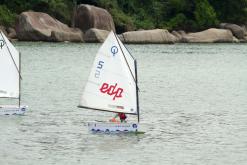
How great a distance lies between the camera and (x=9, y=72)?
48.8m

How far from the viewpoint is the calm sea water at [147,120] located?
1470 inches

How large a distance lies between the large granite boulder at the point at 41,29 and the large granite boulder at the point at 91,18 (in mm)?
1923

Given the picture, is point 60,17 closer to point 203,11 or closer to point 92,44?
point 92,44

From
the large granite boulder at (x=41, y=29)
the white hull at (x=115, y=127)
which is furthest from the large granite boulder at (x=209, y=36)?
the white hull at (x=115, y=127)

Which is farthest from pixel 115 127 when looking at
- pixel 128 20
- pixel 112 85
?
pixel 128 20

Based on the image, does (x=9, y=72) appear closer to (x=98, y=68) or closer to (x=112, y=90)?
(x=98, y=68)

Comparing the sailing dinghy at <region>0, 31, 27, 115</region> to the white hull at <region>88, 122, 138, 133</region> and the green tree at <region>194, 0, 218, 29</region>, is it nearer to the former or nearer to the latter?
the white hull at <region>88, 122, 138, 133</region>

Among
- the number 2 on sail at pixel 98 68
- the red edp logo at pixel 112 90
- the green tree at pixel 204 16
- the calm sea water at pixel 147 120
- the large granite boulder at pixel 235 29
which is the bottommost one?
the calm sea water at pixel 147 120

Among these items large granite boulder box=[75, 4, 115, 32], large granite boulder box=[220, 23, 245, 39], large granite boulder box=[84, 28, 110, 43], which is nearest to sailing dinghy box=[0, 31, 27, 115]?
large granite boulder box=[84, 28, 110, 43]

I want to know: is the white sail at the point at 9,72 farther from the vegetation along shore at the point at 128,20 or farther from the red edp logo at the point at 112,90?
the vegetation along shore at the point at 128,20

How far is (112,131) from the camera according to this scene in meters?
41.4

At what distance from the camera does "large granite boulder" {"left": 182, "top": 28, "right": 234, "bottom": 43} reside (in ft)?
402

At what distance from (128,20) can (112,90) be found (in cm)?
8312

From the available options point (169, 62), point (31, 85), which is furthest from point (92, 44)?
point (31, 85)
